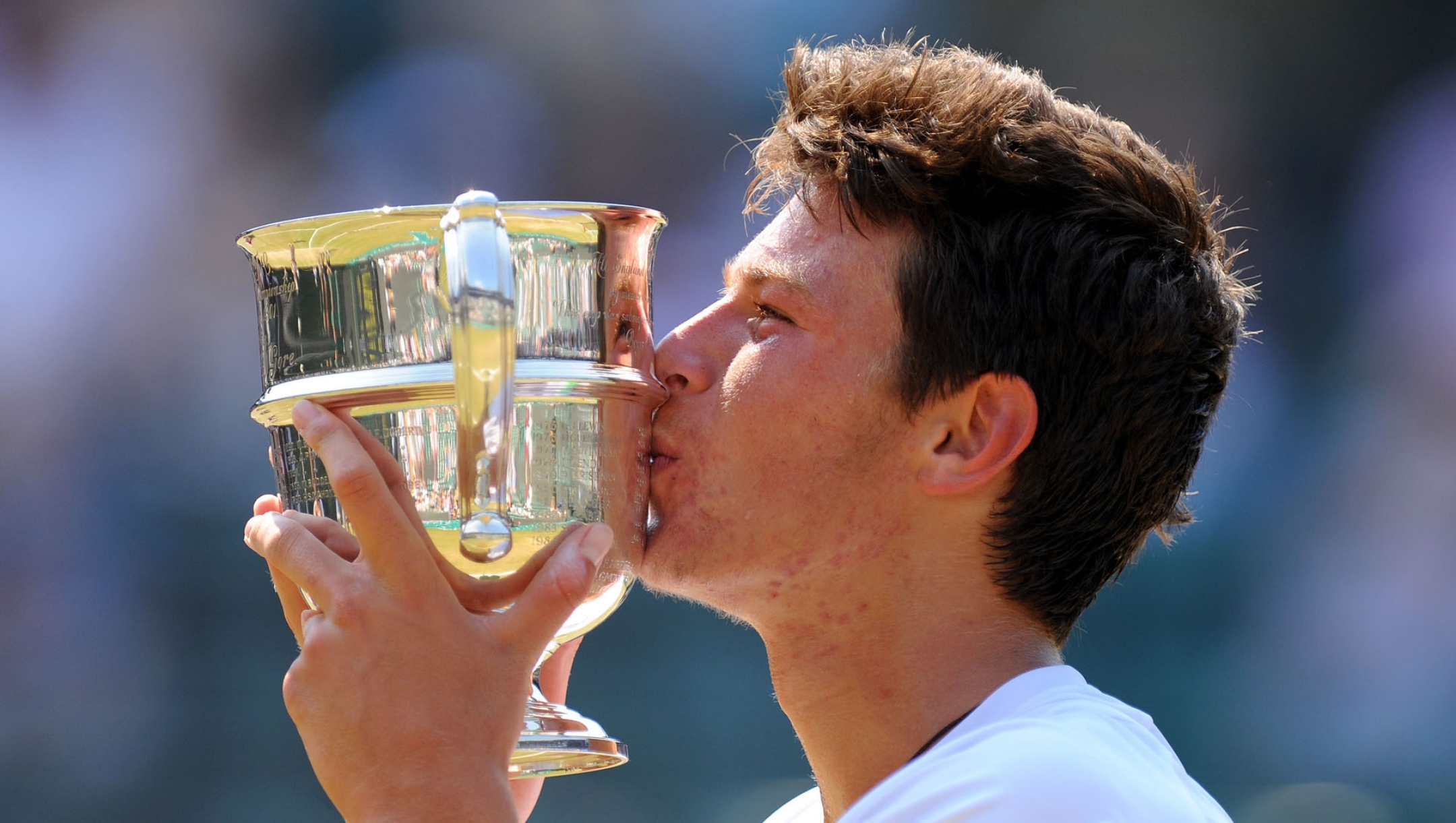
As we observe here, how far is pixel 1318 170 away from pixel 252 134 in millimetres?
4373

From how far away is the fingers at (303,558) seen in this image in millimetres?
1289

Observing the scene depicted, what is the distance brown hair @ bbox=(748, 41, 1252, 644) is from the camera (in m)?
1.72

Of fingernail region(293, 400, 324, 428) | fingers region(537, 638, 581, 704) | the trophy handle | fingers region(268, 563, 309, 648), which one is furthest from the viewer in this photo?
fingers region(537, 638, 581, 704)

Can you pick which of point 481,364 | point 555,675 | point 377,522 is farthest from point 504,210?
point 555,675

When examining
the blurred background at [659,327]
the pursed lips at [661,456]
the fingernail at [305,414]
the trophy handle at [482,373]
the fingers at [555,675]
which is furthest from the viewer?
the blurred background at [659,327]

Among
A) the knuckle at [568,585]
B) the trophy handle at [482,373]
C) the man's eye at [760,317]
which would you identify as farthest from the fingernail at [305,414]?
the man's eye at [760,317]

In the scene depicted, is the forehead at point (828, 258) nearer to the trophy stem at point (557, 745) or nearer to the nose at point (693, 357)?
the nose at point (693, 357)

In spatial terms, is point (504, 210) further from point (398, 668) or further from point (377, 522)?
point (398, 668)

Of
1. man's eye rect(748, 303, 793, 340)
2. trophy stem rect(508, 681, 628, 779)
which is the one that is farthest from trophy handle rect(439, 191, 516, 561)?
man's eye rect(748, 303, 793, 340)

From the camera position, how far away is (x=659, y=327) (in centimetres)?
559

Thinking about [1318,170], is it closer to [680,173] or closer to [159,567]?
[680,173]

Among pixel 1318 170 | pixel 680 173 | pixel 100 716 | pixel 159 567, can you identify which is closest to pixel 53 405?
pixel 159 567

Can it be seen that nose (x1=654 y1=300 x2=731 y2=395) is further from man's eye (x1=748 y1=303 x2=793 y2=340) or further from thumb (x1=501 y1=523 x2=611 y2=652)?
thumb (x1=501 y1=523 x2=611 y2=652)

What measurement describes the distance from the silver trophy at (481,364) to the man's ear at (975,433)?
16.0 inches
